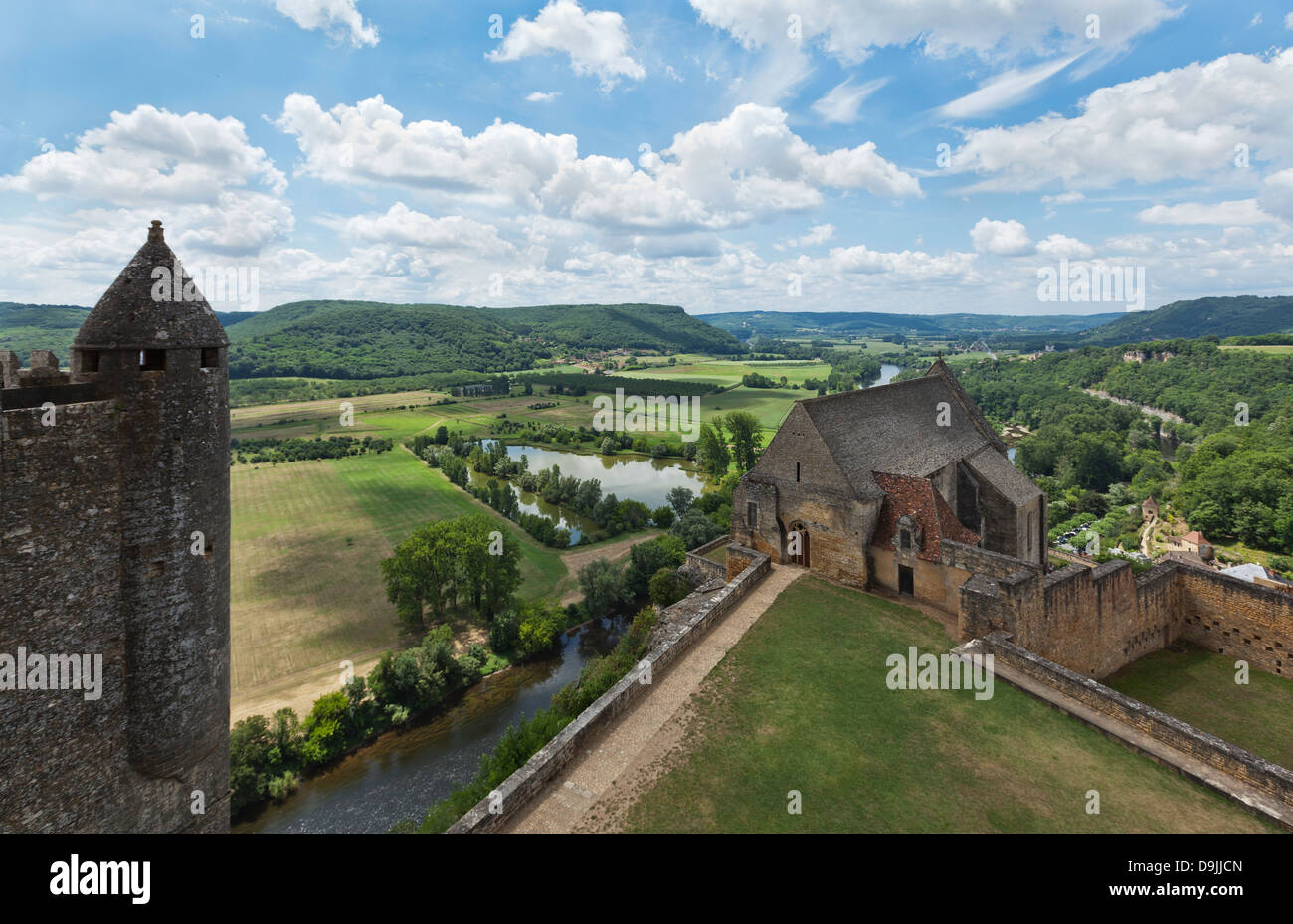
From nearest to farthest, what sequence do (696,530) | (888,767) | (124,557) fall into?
(124,557) → (888,767) → (696,530)

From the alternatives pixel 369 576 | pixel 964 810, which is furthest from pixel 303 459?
pixel 964 810

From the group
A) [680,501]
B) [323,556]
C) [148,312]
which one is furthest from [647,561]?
[148,312]

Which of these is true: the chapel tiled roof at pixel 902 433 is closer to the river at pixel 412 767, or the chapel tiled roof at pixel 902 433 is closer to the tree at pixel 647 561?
the river at pixel 412 767

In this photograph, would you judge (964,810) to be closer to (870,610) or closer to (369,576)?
(870,610)

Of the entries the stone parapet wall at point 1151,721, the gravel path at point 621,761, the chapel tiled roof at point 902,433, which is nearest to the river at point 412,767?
the gravel path at point 621,761

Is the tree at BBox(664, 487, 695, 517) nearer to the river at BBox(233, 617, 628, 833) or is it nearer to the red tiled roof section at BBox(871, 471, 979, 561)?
the river at BBox(233, 617, 628, 833)

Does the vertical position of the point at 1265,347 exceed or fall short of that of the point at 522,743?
it exceeds it

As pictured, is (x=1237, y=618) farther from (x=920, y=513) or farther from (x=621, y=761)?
(x=621, y=761)

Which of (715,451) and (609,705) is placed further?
(715,451)
